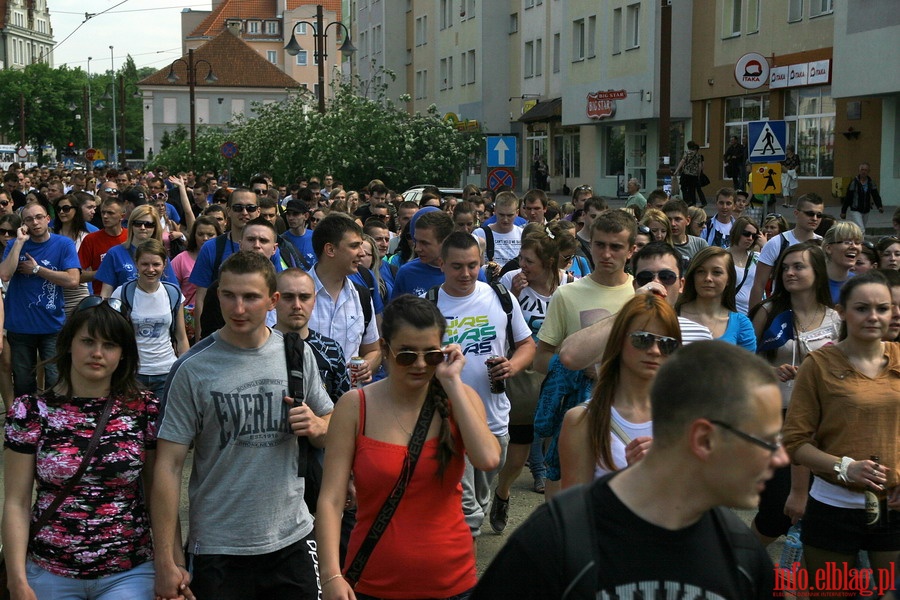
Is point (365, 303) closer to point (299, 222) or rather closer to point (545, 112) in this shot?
point (299, 222)

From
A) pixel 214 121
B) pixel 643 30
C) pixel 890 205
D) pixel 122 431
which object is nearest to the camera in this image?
pixel 122 431

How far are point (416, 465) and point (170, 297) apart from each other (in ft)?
15.6

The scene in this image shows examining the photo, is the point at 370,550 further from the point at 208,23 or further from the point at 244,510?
the point at 208,23

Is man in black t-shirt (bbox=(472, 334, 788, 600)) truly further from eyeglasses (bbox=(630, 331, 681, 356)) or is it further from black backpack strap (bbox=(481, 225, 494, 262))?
black backpack strap (bbox=(481, 225, 494, 262))

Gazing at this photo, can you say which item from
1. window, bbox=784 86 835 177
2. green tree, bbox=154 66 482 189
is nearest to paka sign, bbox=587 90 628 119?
green tree, bbox=154 66 482 189

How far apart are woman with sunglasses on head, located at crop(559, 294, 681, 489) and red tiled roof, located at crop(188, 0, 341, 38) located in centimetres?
13461

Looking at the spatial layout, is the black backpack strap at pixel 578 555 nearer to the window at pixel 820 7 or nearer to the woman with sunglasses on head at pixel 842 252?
the woman with sunglasses on head at pixel 842 252

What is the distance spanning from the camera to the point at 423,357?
12.8ft

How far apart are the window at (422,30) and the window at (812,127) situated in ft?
114

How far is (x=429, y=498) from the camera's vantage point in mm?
3836

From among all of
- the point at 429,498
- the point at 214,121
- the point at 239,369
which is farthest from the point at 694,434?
the point at 214,121

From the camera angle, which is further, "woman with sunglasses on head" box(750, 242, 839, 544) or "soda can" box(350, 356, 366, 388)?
"woman with sunglasses on head" box(750, 242, 839, 544)

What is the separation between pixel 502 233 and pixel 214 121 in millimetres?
105986

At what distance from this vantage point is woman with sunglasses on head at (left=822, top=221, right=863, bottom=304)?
782 cm
